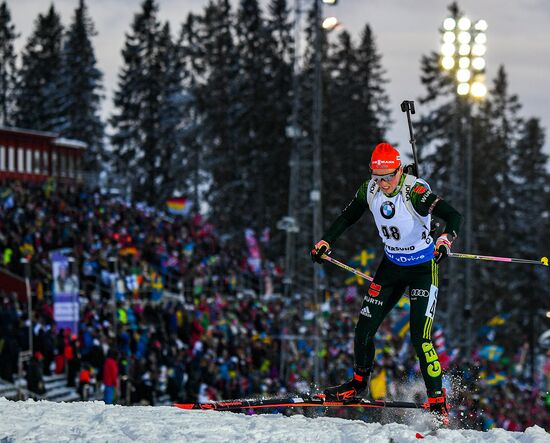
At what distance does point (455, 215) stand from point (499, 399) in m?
18.8

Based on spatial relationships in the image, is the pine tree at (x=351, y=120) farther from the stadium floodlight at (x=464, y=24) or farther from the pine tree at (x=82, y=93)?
the stadium floodlight at (x=464, y=24)

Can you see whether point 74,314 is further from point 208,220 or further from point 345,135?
point 345,135

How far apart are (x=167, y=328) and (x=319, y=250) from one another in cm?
1289

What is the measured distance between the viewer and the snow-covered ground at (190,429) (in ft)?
23.1

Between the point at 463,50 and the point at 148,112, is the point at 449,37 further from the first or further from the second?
the point at 148,112

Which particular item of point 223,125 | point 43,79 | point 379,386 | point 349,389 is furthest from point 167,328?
point 43,79

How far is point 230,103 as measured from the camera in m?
56.4

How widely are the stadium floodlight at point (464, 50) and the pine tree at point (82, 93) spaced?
4601 centimetres

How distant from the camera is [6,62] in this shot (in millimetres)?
72250

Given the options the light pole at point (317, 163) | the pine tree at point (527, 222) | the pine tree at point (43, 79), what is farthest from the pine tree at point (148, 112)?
the light pole at point (317, 163)

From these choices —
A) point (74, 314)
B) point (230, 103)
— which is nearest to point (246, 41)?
point (230, 103)

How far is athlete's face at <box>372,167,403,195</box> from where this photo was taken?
825 cm

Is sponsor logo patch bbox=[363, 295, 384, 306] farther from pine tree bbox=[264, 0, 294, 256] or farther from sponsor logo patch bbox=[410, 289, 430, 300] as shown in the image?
pine tree bbox=[264, 0, 294, 256]

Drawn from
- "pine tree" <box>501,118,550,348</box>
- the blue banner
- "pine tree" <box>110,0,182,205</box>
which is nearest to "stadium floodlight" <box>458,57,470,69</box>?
the blue banner
